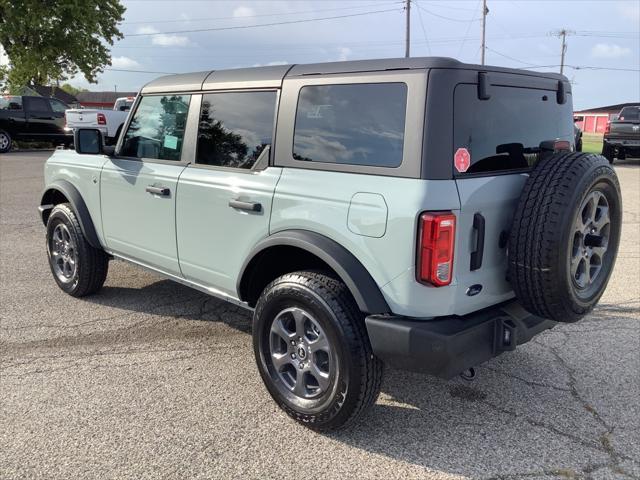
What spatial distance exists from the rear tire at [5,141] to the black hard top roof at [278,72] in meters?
17.2

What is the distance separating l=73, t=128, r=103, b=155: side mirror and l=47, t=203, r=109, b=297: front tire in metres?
0.72

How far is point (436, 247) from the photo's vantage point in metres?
2.55

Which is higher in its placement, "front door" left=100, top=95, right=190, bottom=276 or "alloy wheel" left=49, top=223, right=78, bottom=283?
"front door" left=100, top=95, right=190, bottom=276

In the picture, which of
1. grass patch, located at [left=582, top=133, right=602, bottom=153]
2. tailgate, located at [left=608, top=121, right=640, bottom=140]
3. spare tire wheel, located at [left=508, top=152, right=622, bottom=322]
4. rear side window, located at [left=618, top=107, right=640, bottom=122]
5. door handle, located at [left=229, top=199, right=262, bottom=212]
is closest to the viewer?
spare tire wheel, located at [left=508, top=152, right=622, bottom=322]

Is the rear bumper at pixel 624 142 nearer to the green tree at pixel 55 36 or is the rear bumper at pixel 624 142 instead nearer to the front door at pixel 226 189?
the front door at pixel 226 189

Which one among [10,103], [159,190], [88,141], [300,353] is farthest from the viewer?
[10,103]

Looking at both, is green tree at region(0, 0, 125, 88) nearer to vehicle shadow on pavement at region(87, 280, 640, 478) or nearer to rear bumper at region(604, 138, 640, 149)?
rear bumper at region(604, 138, 640, 149)

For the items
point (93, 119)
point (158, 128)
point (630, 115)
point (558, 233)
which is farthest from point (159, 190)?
point (630, 115)

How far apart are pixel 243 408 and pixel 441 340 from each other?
1.29 metres

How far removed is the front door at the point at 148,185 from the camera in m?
3.93

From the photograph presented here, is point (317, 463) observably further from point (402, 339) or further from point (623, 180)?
point (623, 180)

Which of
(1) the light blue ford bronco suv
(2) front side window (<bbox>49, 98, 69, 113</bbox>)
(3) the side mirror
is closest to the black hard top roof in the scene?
(1) the light blue ford bronco suv

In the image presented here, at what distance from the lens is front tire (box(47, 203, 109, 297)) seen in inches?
191

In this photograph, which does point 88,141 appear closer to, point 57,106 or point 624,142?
point 624,142
